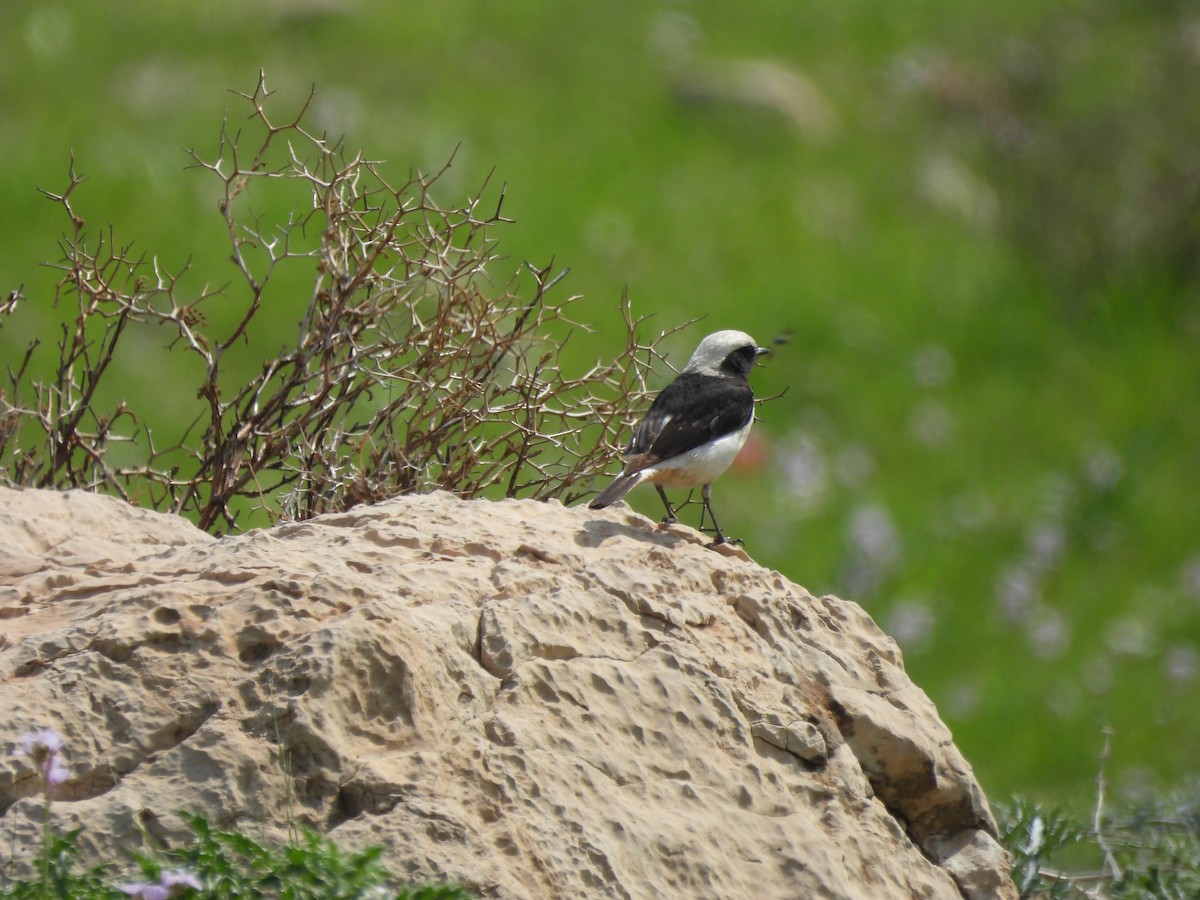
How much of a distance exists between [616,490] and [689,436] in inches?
11.8

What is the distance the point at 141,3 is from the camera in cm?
1795

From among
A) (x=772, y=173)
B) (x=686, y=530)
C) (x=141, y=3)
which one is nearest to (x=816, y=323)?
(x=772, y=173)

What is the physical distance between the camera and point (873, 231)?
1597 centimetres

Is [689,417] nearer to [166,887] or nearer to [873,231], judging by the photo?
[166,887]

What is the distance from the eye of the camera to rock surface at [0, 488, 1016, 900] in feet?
11.4

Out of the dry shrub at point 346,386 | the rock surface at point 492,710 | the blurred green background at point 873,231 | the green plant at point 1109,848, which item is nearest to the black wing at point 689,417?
the dry shrub at point 346,386

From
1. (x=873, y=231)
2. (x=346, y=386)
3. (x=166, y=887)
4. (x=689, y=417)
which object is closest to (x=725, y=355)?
(x=689, y=417)

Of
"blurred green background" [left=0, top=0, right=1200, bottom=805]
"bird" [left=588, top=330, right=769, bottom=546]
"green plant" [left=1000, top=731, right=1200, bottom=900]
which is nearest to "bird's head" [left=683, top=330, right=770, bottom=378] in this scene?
"bird" [left=588, top=330, right=769, bottom=546]

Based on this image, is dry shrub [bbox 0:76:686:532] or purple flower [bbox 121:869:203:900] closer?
purple flower [bbox 121:869:203:900]

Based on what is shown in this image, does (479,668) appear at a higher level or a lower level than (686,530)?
lower

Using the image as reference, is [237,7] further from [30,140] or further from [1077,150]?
[1077,150]

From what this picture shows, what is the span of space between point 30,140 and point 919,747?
1240cm

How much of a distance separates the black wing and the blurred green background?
591 centimetres

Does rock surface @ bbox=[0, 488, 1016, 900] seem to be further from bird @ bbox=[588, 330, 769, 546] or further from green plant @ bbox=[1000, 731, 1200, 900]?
green plant @ bbox=[1000, 731, 1200, 900]
